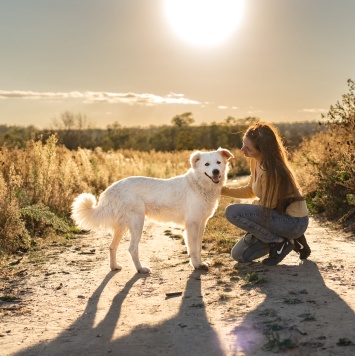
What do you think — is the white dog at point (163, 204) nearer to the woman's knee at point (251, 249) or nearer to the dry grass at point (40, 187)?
the woman's knee at point (251, 249)

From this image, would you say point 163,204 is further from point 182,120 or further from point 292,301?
point 182,120

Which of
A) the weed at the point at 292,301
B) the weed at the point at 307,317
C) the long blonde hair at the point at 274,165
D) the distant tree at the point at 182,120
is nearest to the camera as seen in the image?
the weed at the point at 307,317

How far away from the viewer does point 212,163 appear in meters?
6.64

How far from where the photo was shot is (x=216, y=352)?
154 inches

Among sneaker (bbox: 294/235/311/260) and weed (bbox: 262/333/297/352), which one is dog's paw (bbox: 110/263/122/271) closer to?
sneaker (bbox: 294/235/311/260)

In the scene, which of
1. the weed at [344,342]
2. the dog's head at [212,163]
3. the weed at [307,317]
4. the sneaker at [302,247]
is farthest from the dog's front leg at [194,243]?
the weed at [344,342]

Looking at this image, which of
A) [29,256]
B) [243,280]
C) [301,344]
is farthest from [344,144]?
[301,344]

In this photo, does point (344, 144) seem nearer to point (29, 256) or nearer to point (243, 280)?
point (243, 280)

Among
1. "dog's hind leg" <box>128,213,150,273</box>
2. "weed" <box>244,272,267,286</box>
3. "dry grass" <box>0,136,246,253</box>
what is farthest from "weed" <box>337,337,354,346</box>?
"dry grass" <box>0,136,246,253</box>

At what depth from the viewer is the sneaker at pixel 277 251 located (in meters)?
6.43

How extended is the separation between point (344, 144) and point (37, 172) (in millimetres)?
7193

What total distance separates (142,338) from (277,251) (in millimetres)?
2682

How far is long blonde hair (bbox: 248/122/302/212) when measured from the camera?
6.19 m

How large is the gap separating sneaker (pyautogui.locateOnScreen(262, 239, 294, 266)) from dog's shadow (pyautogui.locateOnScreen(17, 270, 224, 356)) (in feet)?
5.30
